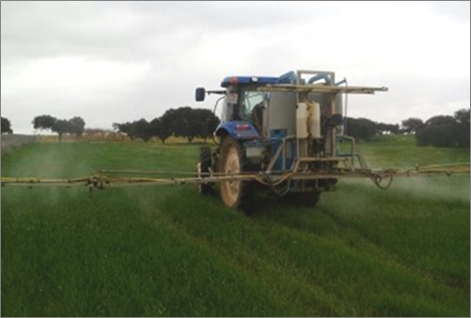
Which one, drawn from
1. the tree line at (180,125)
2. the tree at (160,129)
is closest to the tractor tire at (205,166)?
the tree line at (180,125)

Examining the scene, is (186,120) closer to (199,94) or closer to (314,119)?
(199,94)

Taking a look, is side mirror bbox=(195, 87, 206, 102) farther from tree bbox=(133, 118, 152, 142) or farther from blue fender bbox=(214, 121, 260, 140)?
tree bbox=(133, 118, 152, 142)

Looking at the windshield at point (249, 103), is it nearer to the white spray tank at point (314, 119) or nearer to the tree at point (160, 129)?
the white spray tank at point (314, 119)

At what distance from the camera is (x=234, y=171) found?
10.0 m

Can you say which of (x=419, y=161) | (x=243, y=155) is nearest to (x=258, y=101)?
(x=243, y=155)

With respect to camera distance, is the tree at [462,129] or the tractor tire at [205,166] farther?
the tree at [462,129]

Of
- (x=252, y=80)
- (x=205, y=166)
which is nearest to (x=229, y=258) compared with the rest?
(x=252, y=80)

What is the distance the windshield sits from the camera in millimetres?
10492

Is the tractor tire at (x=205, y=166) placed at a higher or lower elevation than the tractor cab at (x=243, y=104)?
lower

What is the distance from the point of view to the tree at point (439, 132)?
20125 mm

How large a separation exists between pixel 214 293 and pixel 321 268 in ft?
5.00

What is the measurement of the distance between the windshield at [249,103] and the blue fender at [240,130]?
0.37 metres

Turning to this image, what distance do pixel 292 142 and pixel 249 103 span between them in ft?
6.77

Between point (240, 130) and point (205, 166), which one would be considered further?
point (205, 166)
